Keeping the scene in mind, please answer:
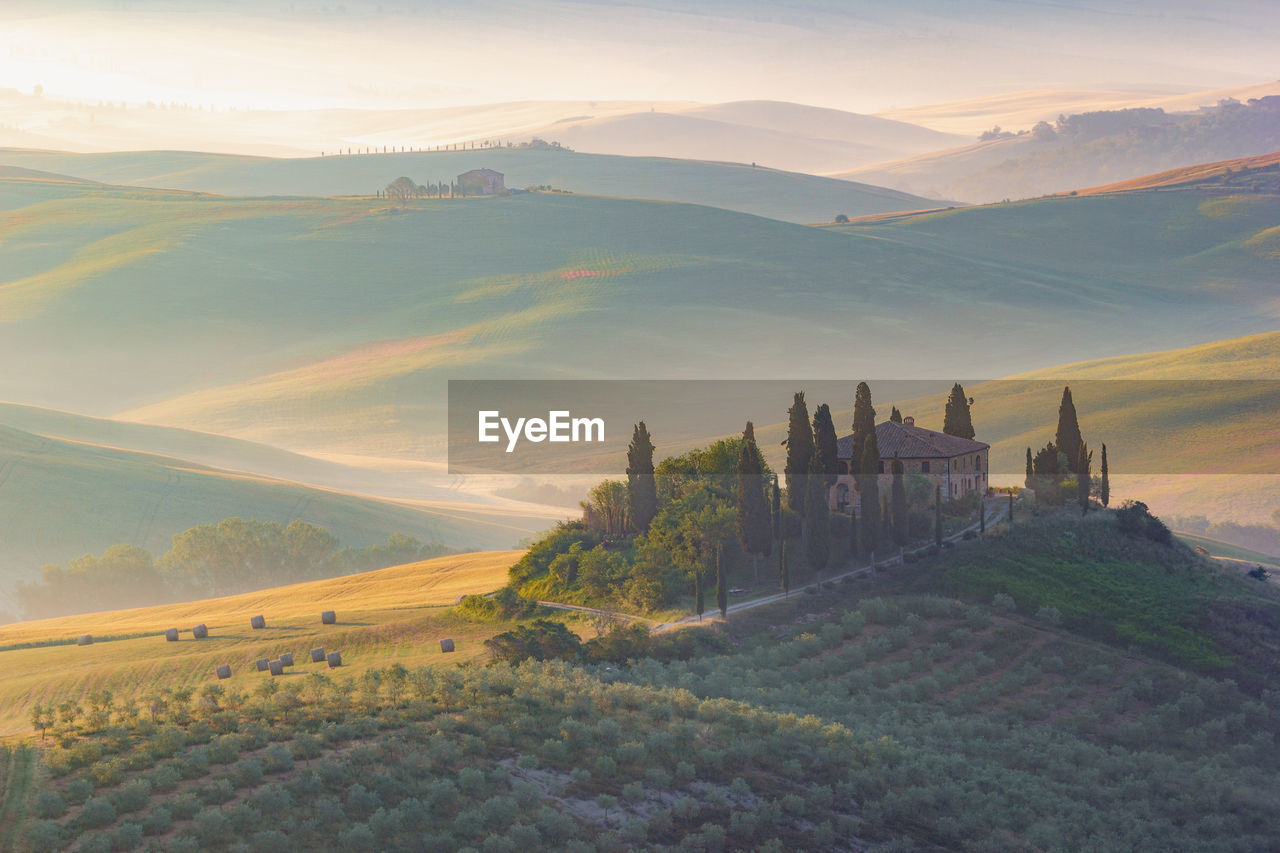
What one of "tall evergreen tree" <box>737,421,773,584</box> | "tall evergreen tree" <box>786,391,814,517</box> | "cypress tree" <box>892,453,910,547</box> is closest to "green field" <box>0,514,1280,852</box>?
"cypress tree" <box>892,453,910,547</box>

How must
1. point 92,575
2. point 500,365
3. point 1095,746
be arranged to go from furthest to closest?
point 500,365
point 92,575
point 1095,746

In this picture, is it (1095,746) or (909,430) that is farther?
(909,430)

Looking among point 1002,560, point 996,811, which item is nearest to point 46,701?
point 996,811

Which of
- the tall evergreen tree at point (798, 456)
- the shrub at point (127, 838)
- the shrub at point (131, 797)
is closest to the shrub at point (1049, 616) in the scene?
the tall evergreen tree at point (798, 456)

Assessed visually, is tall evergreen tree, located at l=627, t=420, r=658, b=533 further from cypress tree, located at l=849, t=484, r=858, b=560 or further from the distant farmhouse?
the distant farmhouse

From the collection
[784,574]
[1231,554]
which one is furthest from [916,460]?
[1231,554]

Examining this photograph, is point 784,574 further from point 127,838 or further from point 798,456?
point 127,838

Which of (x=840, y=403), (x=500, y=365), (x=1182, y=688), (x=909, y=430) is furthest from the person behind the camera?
(x=500, y=365)

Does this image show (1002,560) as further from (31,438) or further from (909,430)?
(31,438)
